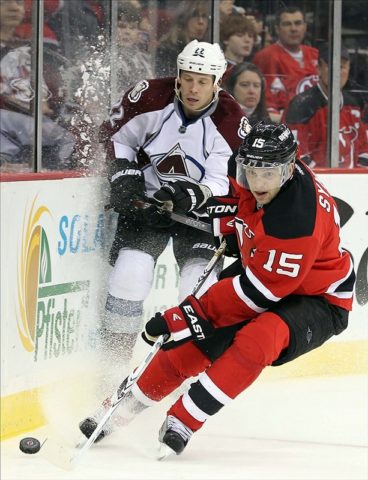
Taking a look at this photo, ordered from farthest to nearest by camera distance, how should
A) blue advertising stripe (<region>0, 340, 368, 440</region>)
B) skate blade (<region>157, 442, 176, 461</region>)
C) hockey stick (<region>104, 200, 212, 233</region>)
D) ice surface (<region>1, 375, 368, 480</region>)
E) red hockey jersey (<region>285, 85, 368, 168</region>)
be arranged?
red hockey jersey (<region>285, 85, 368, 168</region>) → blue advertising stripe (<region>0, 340, 368, 440</region>) → hockey stick (<region>104, 200, 212, 233</region>) → skate blade (<region>157, 442, 176, 461</region>) → ice surface (<region>1, 375, 368, 480</region>)

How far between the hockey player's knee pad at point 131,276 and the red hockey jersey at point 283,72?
1.50m

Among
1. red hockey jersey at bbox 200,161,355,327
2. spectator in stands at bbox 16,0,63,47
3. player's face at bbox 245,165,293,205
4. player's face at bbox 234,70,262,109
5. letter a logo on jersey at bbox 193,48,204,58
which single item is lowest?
red hockey jersey at bbox 200,161,355,327

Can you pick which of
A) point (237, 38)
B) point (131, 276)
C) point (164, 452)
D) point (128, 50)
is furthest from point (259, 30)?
point (164, 452)

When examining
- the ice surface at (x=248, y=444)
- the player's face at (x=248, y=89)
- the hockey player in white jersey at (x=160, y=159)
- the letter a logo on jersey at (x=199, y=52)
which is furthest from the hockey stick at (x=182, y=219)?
the player's face at (x=248, y=89)

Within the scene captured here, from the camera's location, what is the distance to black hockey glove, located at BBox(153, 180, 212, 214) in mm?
4625

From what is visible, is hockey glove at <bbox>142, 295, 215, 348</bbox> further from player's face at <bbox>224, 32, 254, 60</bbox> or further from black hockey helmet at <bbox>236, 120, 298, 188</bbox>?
player's face at <bbox>224, 32, 254, 60</bbox>

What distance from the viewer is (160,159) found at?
4.78 metres

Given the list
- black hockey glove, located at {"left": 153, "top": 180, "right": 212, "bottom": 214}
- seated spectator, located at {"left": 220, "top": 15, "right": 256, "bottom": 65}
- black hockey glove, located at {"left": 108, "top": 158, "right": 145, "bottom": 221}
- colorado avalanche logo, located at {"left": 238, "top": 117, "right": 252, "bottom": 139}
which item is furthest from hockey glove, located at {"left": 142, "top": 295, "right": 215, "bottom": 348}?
seated spectator, located at {"left": 220, "top": 15, "right": 256, "bottom": 65}

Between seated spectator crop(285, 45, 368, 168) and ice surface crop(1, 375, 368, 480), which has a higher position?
seated spectator crop(285, 45, 368, 168)

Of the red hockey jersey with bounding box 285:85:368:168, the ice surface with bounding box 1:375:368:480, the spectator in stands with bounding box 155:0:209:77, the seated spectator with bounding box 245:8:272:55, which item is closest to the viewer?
the ice surface with bounding box 1:375:368:480

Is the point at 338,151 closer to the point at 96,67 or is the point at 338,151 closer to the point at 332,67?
the point at 332,67

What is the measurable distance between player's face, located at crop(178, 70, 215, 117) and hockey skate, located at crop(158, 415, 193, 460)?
1349mm

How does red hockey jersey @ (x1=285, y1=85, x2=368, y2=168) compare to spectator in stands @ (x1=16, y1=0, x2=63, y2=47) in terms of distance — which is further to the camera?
red hockey jersey @ (x1=285, y1=85, x2=368, y2=168)

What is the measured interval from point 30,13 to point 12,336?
1.45 metres
